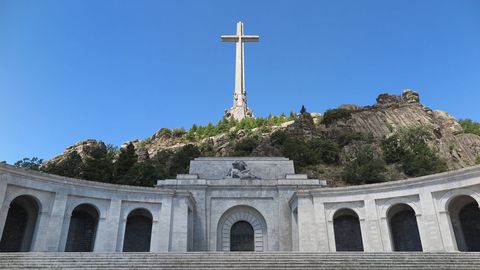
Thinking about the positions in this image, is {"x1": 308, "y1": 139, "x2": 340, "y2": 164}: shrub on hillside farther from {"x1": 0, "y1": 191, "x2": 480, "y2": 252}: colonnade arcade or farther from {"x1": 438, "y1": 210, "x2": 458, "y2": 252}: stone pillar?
{"x1": 438, "y1": 210, "x2": 458, "y2": 252}: stone pillar

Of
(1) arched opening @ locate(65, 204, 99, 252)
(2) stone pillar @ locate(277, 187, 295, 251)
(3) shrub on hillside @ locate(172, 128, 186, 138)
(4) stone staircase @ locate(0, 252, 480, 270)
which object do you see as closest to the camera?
(4) stone staircase @ locate(0, 252, 480, 270)

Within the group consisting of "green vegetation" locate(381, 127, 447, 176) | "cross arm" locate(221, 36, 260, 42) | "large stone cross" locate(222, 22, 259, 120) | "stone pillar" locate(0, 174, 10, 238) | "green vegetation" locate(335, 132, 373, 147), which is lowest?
"stone pillar" locate(0, 174, 10, 238)

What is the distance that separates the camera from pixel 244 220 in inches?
1168

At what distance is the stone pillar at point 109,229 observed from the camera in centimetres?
2527

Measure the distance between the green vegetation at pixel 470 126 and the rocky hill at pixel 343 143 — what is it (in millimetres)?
1821

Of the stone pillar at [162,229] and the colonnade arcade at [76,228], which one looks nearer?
the colonnade arcade at [76,228]

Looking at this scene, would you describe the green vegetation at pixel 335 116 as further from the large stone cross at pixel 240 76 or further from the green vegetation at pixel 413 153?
the large stone cross at pixel 240 76

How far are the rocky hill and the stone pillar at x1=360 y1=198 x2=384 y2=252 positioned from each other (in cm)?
1815

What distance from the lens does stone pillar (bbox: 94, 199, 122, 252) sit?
25266mm

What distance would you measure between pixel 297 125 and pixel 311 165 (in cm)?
1687

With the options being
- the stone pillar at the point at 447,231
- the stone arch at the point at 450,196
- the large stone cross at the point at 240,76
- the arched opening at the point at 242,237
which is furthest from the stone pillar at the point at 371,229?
the large stone cross at the point at 240,76

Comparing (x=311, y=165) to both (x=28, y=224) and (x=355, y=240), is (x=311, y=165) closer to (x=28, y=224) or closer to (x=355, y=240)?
(x=355, y=240)

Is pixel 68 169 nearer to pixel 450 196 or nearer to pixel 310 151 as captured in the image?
pixel 310 151

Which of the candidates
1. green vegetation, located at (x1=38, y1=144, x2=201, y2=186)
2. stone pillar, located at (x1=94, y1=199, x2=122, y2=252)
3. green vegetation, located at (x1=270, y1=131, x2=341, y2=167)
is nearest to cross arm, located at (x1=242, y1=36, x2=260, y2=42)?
green vegetation, located at (x1=270, y1=131, x2=341, y2=167)
